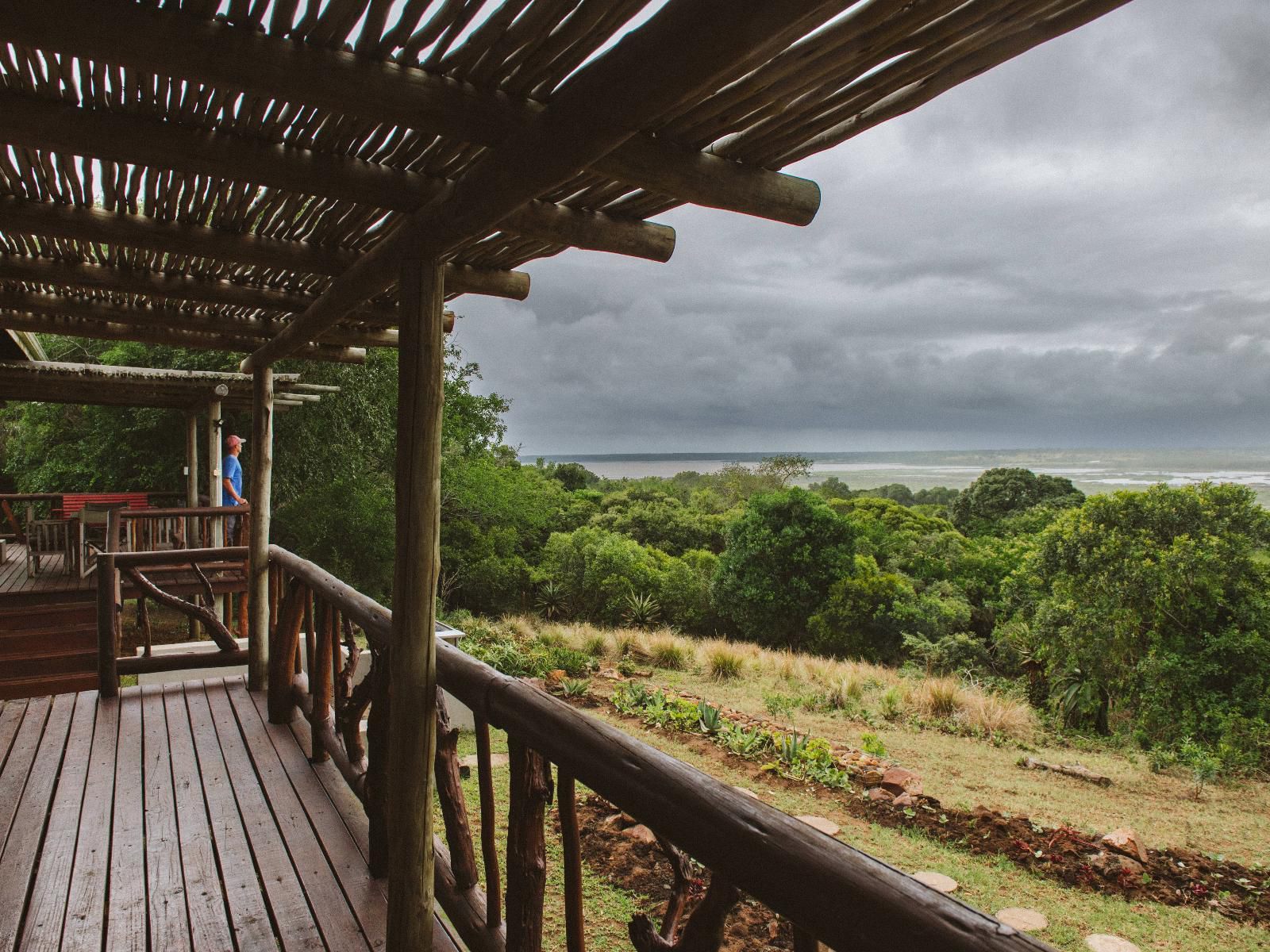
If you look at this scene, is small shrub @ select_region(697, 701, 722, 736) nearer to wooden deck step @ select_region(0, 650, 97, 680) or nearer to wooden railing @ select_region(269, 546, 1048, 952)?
wooden railing @ select_region(269, 546, 1048, 952)

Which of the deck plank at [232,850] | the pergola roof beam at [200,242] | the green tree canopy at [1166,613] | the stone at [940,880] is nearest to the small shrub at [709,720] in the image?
the stone at [940,880]

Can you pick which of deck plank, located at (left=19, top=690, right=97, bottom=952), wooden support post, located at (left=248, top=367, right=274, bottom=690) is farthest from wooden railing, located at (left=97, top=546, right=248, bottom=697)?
deck plank, located at (left=19, top=690, right=97, bottom=952)

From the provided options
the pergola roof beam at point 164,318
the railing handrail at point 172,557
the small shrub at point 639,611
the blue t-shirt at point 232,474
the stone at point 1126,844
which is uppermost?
the pergola roof beam at point 164,318

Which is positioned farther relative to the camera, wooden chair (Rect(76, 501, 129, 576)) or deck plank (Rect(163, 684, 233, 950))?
wooden chair (Rect(76, 501, 129, 576))

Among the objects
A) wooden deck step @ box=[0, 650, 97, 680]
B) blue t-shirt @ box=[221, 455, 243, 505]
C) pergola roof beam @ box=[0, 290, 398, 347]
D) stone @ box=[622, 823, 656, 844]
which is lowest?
stone @ box=[622, 823, 656, 844]

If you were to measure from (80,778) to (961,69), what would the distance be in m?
4.27

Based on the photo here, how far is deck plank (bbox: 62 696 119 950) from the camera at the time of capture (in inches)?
91.2

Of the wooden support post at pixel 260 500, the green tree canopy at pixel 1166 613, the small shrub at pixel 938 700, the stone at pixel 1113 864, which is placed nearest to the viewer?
the wooden support post at pixel 260 500

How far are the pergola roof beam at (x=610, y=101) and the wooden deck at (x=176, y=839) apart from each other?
6.78ft

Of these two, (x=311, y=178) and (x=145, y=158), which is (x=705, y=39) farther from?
(x=145, y=158)

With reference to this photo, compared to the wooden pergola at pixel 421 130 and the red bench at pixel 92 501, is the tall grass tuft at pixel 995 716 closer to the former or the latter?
the wooden pergola at pixel 421 130

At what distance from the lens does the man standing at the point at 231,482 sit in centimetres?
832

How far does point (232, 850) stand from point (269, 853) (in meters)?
0.15

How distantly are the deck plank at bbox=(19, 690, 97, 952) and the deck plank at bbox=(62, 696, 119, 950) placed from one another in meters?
0.02
